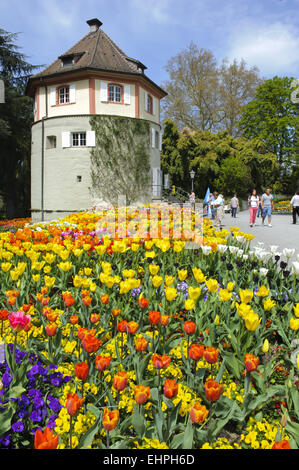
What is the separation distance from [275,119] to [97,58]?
25.9 meters

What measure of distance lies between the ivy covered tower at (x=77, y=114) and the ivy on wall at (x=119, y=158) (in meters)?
0.29

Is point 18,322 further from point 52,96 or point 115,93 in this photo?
point 52,96

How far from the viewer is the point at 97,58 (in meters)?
23.4

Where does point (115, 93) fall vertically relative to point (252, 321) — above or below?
above

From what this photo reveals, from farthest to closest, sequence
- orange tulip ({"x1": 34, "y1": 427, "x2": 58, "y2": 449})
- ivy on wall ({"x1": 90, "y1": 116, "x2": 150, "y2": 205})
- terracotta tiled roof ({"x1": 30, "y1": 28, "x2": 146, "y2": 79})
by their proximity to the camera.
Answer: terracotta tiled roof ({"x1": 30, "y1": 28, "x2": 146, "y2": 79}) < ivy on wall ({"x1": 90, "y1": 116, "x2": 150, "y2": 205}) < orange tulip ({"x1": 34, "y1": 427, "x2": 58, "y2": 449})

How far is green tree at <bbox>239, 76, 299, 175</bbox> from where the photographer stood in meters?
41.0

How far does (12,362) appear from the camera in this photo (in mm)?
2238

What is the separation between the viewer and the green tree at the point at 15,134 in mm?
28519

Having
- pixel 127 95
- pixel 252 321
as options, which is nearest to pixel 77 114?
pixel 127 95

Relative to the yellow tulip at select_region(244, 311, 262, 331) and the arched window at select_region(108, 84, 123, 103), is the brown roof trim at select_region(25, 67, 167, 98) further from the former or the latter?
the yellow tulip at select_region(244, 311, 262, 331)

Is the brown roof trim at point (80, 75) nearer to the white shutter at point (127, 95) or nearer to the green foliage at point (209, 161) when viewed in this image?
the white shutter at point (127, 95)

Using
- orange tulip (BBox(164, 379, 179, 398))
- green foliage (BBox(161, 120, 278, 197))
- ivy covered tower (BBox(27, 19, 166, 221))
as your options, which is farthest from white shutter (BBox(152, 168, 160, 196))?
orange tulip (BBox(164, 379, 179, 398))

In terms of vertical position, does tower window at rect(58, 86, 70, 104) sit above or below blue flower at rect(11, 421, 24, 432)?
above
